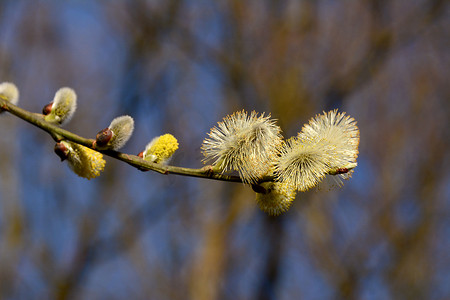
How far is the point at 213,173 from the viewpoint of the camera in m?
1.25

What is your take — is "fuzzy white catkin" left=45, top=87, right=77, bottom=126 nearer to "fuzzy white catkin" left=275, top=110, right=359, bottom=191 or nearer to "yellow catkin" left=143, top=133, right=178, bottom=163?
"yellow catkin" left=143, top=133, right=178, bottom=163

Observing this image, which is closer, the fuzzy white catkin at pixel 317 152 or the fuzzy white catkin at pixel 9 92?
the fuzzy white catkin at pixel 317 152

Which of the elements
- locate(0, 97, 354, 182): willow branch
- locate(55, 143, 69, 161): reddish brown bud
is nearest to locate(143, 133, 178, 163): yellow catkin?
locate(0, 97, 354, 182): willow branch

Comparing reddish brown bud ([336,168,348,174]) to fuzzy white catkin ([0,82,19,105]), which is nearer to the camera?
reddish brown bud ([336,168,348,174])

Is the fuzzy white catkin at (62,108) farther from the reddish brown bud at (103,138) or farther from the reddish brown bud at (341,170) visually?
the reddish brown bud at (341,170)

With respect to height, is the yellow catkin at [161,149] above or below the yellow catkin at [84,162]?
above

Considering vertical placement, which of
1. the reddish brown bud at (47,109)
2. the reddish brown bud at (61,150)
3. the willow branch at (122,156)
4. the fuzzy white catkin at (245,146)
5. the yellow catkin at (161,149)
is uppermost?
the fuzzy white catkin at (245,146)

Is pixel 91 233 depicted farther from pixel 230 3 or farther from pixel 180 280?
pixel 230 3

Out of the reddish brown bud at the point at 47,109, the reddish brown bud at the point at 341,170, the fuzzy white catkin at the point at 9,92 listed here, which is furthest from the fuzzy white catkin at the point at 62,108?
the reddish brown bud at the point at 341,170

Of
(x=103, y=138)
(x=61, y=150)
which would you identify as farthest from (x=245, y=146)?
(x=61, y=150)

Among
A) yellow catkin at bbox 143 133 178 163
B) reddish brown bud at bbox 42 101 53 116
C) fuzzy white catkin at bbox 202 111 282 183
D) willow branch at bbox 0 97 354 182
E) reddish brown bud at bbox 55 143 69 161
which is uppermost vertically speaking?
fuzzy white catkin at bbox 202 111 282 183

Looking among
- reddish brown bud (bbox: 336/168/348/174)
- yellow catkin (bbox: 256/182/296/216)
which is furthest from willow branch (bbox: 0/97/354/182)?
yellow catkin (bbox: 256/182/296/216)

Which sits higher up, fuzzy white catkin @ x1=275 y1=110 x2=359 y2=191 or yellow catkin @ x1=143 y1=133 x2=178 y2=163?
fuzzy white catkin @ x1=275 y1=110 x2=359 y2=191

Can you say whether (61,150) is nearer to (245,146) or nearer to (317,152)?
(245,146)
